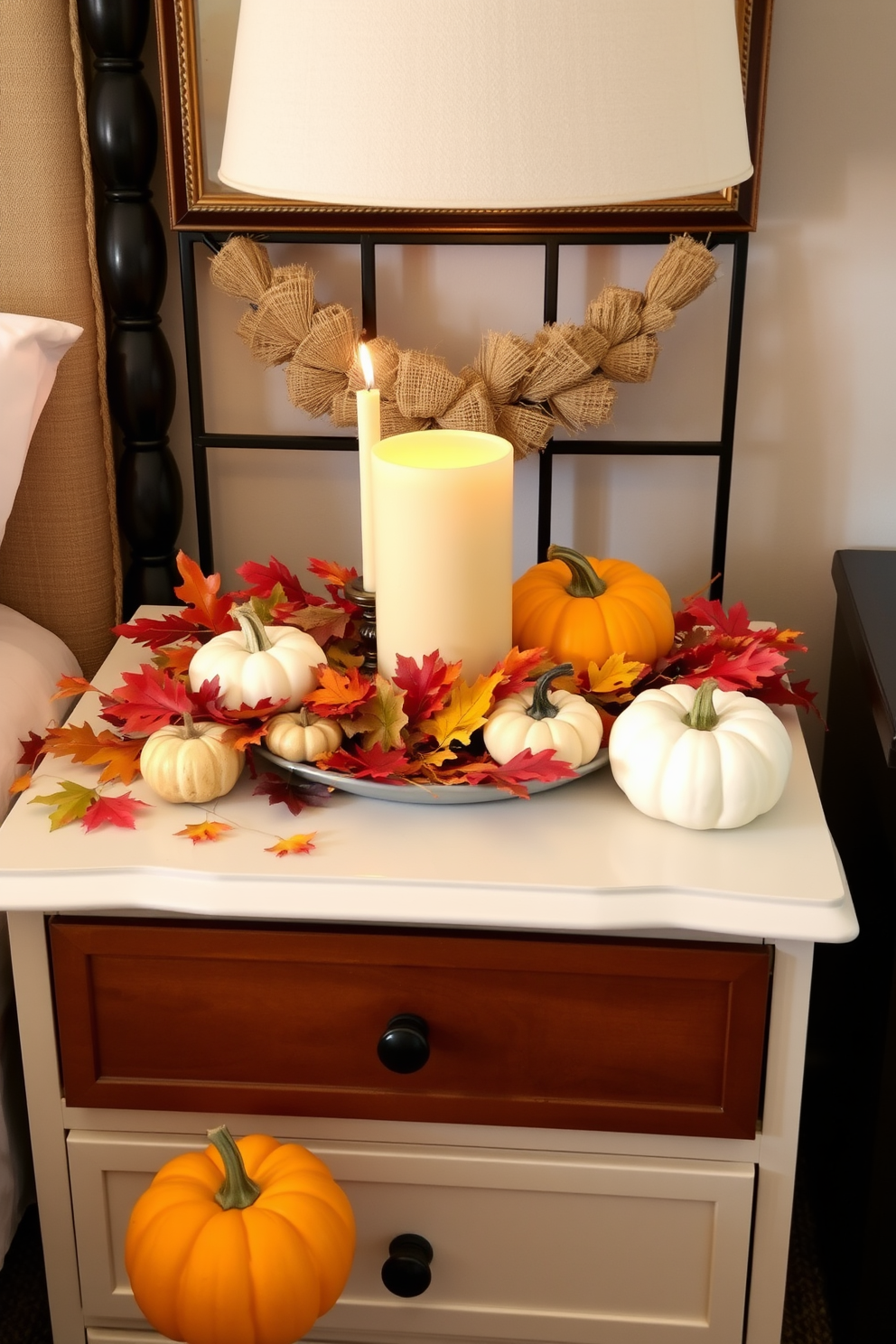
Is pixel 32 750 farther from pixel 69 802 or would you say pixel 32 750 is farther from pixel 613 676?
pixel 613 676

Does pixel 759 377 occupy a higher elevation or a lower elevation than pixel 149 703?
higher

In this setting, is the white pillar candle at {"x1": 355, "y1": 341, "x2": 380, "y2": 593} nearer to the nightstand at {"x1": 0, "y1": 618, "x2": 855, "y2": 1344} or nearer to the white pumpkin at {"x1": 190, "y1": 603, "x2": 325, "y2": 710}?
the white pumpkin at {"x1": 190, "y1": 603, "x2": 325, "y2": 710}

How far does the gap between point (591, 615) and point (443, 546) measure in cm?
15

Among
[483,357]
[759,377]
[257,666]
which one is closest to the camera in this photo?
[257,666]

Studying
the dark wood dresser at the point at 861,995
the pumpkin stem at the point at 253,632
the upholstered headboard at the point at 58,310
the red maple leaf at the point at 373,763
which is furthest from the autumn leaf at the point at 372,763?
the upholstered headboard at the point at 58,310

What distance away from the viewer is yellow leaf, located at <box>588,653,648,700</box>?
100 centimetres

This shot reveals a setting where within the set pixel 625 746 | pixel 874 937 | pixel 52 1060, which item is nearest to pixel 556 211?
pixel 625 746

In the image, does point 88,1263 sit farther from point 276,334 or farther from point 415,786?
point 276,334

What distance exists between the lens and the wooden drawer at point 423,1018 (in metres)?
0.93

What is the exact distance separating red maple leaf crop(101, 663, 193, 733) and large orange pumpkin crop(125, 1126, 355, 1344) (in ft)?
1.00

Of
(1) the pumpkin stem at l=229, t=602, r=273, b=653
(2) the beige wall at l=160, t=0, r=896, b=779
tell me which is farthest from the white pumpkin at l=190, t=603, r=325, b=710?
(2) the beige wall at l=160, t=0, r=896, b=779

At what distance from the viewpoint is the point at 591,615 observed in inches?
40.8

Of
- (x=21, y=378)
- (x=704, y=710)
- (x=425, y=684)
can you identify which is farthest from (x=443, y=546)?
(x=21, y=378)

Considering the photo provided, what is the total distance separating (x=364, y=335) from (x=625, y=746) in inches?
22.3
